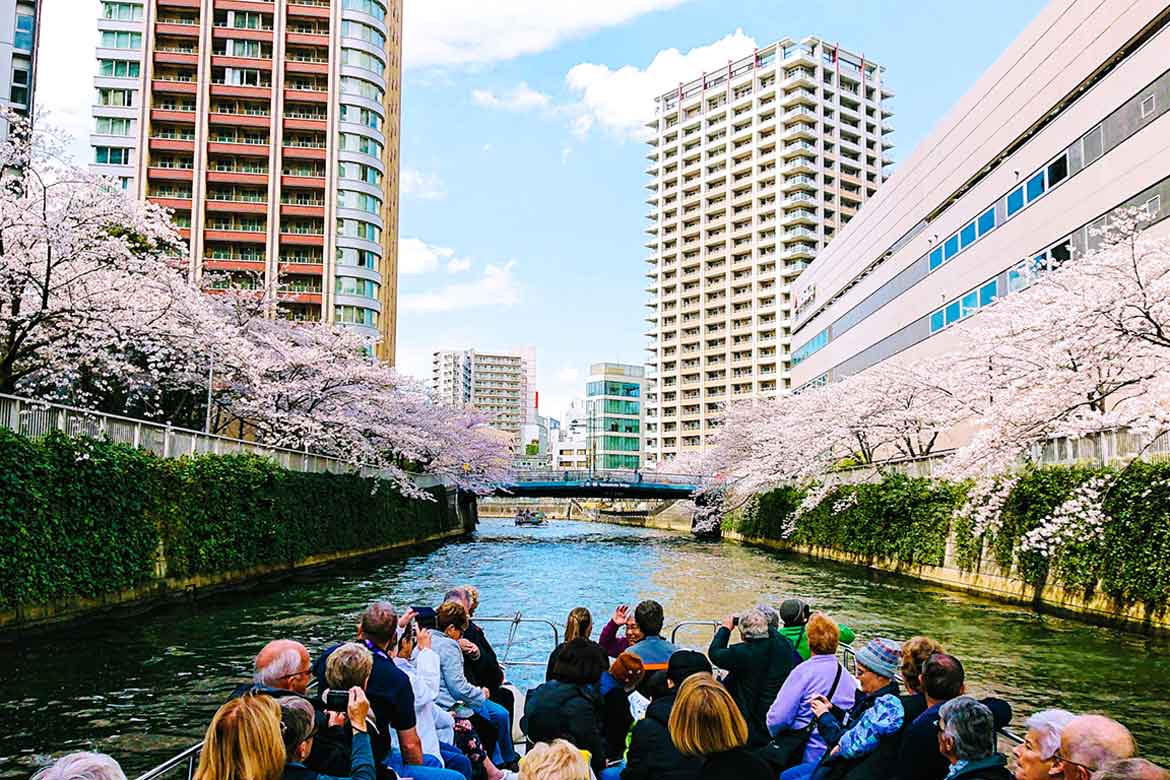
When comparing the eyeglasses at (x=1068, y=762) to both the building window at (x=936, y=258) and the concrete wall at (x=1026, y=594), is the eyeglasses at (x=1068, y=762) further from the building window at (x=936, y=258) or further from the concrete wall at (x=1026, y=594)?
the building window at (x=936, y=258)

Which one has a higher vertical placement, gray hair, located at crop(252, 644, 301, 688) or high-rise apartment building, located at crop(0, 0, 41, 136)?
high-rise apartment building, located at crop(0, 0, 41, 136)

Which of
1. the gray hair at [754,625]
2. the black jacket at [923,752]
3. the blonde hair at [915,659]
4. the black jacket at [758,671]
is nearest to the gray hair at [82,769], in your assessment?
the black jacket at [923,752]

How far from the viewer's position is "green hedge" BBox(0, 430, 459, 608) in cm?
1450

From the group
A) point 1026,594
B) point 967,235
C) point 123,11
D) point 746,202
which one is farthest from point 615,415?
point 1026,594

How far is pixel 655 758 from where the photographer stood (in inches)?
169

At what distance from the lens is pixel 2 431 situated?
14250 mm

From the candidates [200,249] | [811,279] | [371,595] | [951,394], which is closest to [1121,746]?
[371,595]

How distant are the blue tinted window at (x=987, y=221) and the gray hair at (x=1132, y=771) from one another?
3220 centimetres

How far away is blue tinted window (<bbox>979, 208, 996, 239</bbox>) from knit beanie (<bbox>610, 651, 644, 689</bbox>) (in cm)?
3011

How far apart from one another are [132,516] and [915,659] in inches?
669

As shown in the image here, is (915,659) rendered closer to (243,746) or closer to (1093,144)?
(243,746)

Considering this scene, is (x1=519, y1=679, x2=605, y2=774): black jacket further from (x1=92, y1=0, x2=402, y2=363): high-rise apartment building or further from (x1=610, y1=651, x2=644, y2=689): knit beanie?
(x1=92, y1=0, x2=402, y2=363): high-rise apartment building

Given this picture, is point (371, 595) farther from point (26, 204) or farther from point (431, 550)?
point (431, 550)

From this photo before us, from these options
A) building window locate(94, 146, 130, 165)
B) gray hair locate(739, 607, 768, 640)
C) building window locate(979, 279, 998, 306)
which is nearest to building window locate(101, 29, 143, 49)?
building window locate(94, 146, 130, 165)
